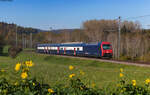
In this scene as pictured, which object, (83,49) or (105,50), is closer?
(105,50)

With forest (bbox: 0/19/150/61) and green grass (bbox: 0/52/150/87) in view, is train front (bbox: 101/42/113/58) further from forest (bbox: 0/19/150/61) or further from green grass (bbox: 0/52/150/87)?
green grass (bbox: 0/52/150/87)

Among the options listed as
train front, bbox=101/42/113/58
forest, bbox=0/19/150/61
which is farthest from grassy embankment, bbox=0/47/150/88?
forest, bbox=0/19/150/61

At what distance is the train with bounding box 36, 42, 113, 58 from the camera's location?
122 feet

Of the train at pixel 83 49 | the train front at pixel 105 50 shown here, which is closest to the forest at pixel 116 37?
the train front at pixel 105 50

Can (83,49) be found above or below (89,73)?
above

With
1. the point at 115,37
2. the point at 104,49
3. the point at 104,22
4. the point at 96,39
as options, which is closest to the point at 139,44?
the point at 115,37

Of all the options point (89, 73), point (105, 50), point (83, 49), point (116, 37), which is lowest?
point (89, 73)

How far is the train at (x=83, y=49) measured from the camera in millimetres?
37094

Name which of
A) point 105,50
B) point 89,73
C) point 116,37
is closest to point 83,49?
point 105,50

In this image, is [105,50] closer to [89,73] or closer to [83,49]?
[83,49]

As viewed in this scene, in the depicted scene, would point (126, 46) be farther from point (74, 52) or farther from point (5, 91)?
point (5, 91)

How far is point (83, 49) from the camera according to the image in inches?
1661

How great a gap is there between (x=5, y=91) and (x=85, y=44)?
36552 millimetres

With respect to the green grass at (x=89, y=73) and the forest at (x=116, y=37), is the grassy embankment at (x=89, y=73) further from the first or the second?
the forest at (x=116, y=37)
